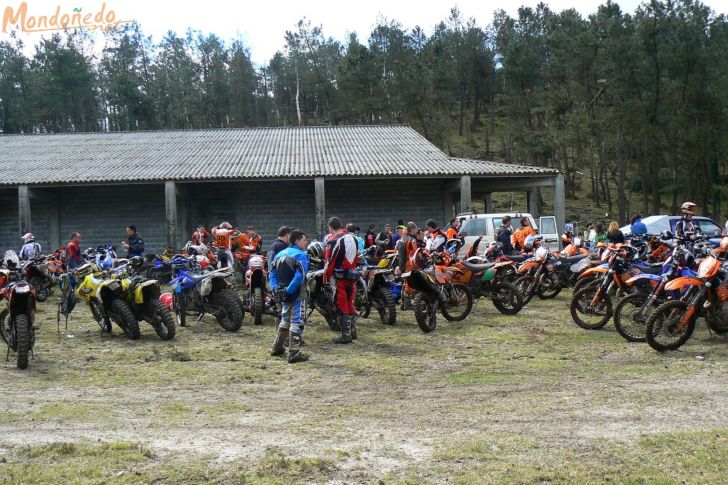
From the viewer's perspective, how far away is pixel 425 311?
942cm

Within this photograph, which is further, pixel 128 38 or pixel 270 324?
pixel 128 38

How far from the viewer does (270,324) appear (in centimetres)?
1045

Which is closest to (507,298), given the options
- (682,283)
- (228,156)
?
(682,283)

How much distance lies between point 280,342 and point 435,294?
2.55 metres

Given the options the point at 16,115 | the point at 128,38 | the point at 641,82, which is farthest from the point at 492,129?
the point at 16,115

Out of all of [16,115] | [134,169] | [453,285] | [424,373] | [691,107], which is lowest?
[424,373]

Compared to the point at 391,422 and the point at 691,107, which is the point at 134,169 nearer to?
the point at 391,422

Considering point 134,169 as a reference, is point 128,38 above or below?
above

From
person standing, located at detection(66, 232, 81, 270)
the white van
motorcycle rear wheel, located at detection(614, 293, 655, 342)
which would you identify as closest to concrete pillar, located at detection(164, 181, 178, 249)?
person standing, located at detection(66, 232, 81, 270)

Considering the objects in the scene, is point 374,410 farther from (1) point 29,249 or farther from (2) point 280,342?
(1) point 29,249

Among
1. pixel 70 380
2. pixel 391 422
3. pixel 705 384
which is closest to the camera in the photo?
pixel 391 422

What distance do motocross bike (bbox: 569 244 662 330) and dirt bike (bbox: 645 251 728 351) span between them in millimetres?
1072

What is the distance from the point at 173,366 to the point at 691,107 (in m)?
30.9

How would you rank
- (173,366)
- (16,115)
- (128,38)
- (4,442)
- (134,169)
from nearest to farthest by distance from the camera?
1. (4,442)
2. (173,366)
3. (134,169)
4. (16,115)
5. (128,38)
